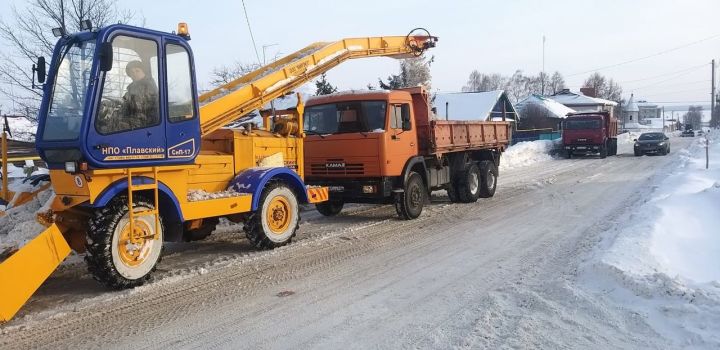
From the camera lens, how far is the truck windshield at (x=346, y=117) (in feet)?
35.5

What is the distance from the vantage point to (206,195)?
753cm

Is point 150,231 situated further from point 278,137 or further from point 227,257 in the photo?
point 278,137

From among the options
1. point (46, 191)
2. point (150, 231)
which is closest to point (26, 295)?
point (150, 231)

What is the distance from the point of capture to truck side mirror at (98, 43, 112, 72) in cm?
576

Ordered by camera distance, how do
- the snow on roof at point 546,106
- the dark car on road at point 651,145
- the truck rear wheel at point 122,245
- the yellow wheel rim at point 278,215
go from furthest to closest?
the snow on roof at point 546,106 < the dark car on road at point 651,145 < the yellow wheel rim at point 278,215 < the truck rear wheel at point 122,245

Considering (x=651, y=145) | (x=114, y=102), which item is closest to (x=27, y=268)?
(x=114, y=102)

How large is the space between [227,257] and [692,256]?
19.6 ft

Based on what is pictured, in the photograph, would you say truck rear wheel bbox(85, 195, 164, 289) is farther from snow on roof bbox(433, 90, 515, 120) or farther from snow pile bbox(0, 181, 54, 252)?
snow on roof bbox(433, 90, 515, 120)

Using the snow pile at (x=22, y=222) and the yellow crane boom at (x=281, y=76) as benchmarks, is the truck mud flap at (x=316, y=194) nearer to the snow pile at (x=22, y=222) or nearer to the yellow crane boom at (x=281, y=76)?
the yellow crane boom at (x=281, y=76)

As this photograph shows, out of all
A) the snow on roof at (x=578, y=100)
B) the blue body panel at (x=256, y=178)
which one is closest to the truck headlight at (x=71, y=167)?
the blue body panel at (x=256, y=178)

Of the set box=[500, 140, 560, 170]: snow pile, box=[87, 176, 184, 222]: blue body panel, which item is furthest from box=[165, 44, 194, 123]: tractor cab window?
box=[500, 140, 560, 170]: snow pile

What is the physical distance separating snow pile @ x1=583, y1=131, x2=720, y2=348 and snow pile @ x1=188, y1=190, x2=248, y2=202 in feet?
15.4

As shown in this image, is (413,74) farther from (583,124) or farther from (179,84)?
(179,84)

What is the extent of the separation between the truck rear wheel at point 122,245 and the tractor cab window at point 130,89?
887 mm
